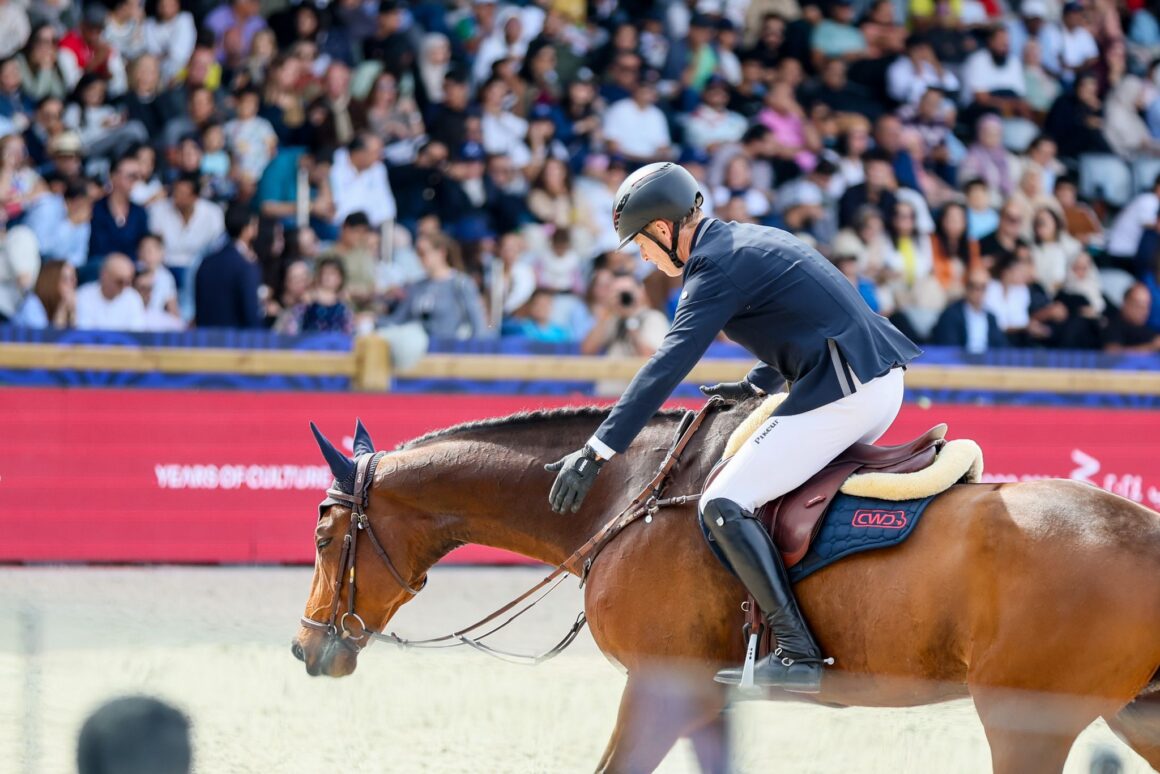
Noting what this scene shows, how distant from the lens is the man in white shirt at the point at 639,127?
14383 mm

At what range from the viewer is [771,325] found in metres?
4.93

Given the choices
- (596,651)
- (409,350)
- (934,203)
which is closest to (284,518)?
(409,350)

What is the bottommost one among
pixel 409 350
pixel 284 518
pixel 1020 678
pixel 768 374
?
pixel 284 518

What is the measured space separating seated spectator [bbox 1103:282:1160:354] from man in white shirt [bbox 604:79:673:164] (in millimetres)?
4403

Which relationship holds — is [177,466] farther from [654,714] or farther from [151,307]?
[654,714]

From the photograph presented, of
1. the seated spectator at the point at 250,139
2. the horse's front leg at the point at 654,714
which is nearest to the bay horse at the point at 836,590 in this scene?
the horse's front leg at the point at 654,714

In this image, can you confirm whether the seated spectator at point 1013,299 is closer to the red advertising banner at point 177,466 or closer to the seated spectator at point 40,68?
the red advertising banner at point 177,466

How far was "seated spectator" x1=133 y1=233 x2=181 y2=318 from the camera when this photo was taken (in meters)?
11.2

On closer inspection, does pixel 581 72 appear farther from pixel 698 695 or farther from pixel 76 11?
pixel 698 695

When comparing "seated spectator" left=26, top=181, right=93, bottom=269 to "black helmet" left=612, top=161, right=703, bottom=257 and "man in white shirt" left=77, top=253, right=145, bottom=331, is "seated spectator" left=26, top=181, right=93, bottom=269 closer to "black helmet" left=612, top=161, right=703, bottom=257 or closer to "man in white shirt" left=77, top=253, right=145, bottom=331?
"man in white shirt" left=77, top=253, right=145, bottom=331

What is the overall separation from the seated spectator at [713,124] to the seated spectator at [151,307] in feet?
18.8

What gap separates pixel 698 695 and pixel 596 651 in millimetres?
3489

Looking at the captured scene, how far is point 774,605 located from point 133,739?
81.3 inches

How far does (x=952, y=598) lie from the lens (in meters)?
4.49
